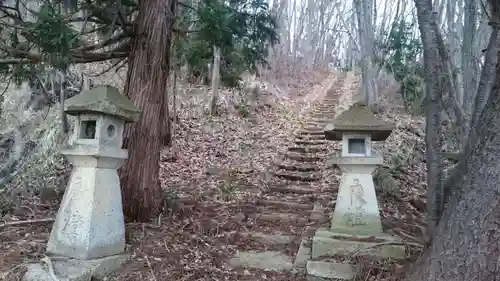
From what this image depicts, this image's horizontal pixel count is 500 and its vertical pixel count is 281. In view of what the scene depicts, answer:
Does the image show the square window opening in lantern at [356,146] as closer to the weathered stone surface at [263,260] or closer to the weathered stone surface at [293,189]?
the weathered stone surface at [263,260]

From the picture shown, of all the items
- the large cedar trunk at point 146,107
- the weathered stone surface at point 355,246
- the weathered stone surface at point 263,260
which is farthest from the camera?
the large cedar trunk at point 146,107

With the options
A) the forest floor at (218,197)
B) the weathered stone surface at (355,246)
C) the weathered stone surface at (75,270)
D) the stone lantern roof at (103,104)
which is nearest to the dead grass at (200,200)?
the forest floor at (218,197)

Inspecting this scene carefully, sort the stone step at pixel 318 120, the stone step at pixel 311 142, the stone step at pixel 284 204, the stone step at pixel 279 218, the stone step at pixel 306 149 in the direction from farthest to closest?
the stone step at pixel 318 120, the stone step at pixel 311 142, the stone step at pixel 306 149, the stone step at pixel 284 204, the stone step at pixel 279 218

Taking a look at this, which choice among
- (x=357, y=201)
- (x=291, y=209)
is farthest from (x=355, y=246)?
(x=291, y=209)

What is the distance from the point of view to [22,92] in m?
9.59

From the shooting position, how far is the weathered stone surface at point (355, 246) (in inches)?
160

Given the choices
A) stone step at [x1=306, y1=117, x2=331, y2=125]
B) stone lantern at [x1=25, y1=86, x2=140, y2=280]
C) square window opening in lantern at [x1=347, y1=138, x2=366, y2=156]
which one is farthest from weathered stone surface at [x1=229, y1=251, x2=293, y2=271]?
stone step at [x1=306, y1=117, x2=331, y2=125]

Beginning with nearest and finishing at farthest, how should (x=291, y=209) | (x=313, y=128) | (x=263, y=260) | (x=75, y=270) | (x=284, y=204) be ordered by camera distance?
(x=75, y=270) < (x=263, y=260) < (x=291, y=209) < (x=284, y=204) < (x=313, y=128)

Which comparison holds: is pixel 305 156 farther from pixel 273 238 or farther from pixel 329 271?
pixel 329 271

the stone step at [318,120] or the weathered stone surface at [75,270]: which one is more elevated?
the stone step at [318,120]

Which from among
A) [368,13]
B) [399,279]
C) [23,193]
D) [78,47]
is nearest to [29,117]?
[23,193]

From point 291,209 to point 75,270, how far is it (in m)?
3.38

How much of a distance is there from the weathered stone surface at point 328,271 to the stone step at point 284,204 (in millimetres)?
2253

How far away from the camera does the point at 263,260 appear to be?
14.9 ft
